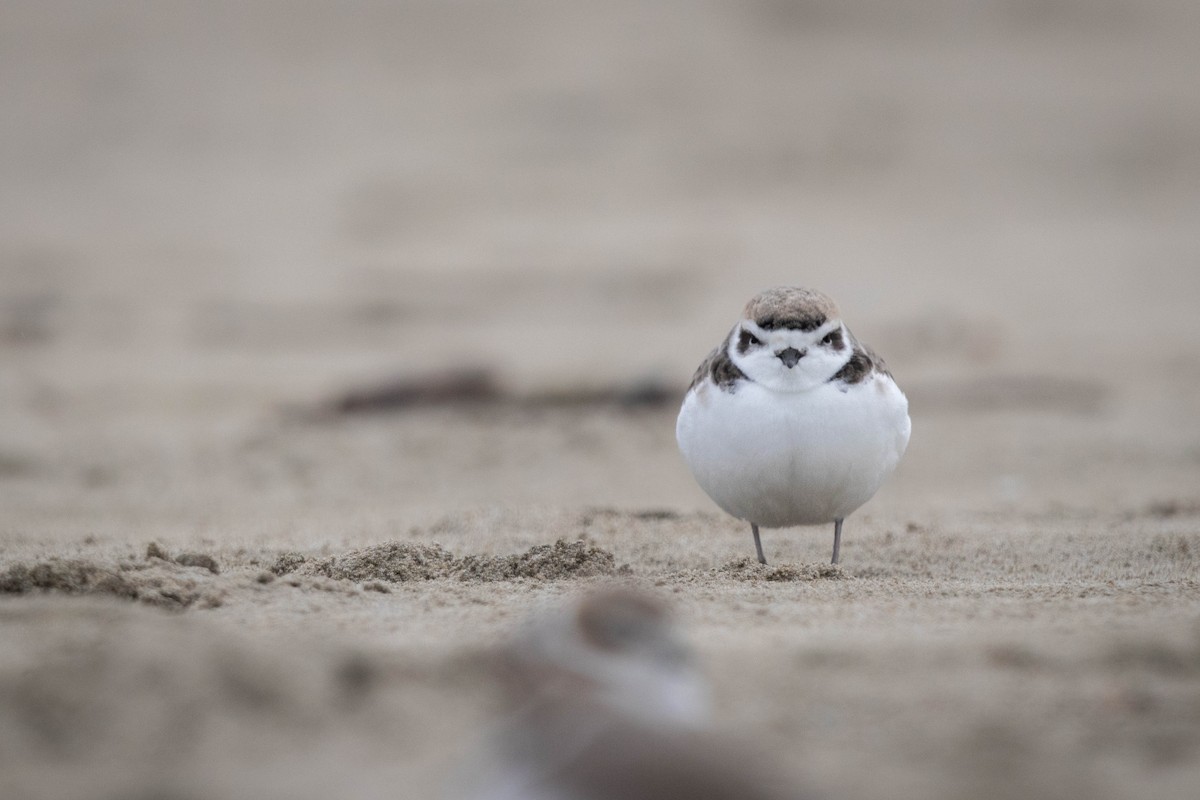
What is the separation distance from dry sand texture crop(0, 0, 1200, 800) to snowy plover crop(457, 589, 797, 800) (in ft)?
0.91

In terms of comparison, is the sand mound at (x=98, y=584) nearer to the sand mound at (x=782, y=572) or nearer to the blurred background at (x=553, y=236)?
the sand mound at (x=782, y=572)

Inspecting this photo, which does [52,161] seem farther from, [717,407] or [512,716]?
[512,716]

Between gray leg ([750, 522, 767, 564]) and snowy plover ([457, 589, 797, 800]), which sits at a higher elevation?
snowy plover ([457, 589, 797, 800])

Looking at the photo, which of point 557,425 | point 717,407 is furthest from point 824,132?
point 717,407

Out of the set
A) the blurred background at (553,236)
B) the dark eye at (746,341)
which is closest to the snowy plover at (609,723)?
the dark eye at (746,341)

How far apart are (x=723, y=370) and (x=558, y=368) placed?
730cm

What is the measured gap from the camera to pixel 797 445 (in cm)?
504

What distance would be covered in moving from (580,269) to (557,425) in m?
7.60

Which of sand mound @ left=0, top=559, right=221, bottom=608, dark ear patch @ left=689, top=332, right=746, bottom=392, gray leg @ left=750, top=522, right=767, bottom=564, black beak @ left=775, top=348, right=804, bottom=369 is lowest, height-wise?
gray leg @ left=750, top=522, right=767, bottom=564

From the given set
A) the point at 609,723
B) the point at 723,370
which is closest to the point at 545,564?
the point at 723,370

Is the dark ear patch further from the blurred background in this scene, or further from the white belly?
the blurred background

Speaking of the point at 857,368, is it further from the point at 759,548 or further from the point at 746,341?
the point at 759,548

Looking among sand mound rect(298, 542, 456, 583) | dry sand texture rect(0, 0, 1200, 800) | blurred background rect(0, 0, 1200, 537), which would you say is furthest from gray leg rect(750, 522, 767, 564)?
blurred background rect(0, 0, 1200, 537)

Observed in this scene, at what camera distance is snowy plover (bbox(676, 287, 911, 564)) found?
5.05m
